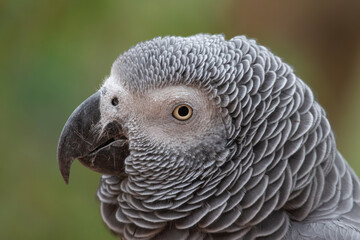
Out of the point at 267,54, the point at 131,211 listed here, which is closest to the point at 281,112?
the point at 267,54

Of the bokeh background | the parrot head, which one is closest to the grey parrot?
the parrot head

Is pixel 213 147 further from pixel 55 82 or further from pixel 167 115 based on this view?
pixel 55 82

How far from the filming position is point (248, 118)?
1713mm

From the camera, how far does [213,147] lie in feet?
5.75

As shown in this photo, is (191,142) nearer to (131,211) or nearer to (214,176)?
(214,176)

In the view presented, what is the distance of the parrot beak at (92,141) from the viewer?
1776 mm

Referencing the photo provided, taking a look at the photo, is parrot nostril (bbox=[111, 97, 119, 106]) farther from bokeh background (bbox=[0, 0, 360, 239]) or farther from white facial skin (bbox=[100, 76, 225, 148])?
bokeh background (bbox=[0, 0, 360, 239])

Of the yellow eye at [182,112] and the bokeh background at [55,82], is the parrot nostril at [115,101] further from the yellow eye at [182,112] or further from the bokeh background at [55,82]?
the bokeh background at [55,82]

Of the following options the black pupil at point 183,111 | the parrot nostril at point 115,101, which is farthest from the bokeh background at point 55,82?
the black pupil at point 183,111

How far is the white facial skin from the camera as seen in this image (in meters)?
1.77

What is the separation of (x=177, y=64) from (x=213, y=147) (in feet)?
1.16

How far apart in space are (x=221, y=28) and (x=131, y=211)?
9.15 feet

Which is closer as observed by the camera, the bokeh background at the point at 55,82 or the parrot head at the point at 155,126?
the parrot head at the point at 155,126

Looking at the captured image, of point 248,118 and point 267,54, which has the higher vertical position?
point 267,54
